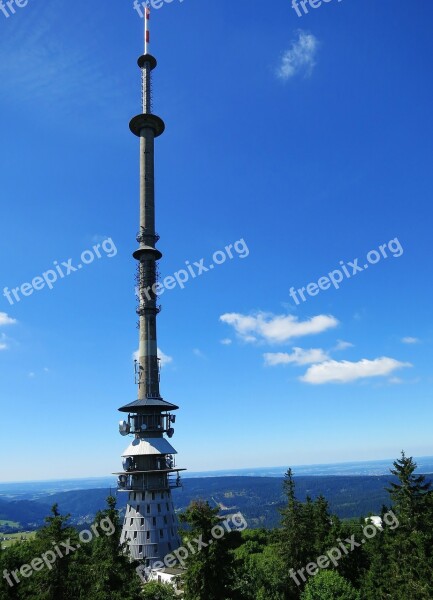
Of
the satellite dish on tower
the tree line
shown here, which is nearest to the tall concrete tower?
the satellite dish on tower

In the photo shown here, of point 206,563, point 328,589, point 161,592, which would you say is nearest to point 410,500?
point 328,589

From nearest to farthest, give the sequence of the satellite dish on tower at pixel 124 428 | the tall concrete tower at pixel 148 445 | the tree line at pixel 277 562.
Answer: the tree line at pixel 277 562 → the tall concrete tower at pixel 148 445 → the satellite dish on tower at pixel 124 428

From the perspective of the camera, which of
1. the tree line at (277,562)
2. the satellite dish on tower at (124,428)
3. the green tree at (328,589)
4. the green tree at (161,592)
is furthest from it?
the satellite dish on tower at (124,428)

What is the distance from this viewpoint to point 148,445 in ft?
216

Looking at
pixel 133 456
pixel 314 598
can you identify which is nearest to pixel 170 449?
pixel 133 456

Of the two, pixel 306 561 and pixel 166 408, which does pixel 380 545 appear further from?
pixel 166 408

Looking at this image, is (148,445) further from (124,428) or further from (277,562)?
(277,562)

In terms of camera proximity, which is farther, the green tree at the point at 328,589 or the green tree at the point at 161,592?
the green tree at the point at 328,589

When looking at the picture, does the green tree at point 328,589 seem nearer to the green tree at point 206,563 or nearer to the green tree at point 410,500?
the green tree at point 410,500

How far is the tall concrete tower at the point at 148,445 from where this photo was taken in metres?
61.7

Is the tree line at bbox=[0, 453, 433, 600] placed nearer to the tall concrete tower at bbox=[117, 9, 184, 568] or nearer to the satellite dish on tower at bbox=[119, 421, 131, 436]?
the tall concrete tower at bbox=[117, 9, 184, 568]

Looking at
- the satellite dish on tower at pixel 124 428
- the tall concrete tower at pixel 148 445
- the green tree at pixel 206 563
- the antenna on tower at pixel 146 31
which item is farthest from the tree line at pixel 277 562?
the antenna on tower at pixel 146 31

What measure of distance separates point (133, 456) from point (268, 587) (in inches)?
1141

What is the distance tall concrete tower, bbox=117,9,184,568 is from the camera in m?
61.7
